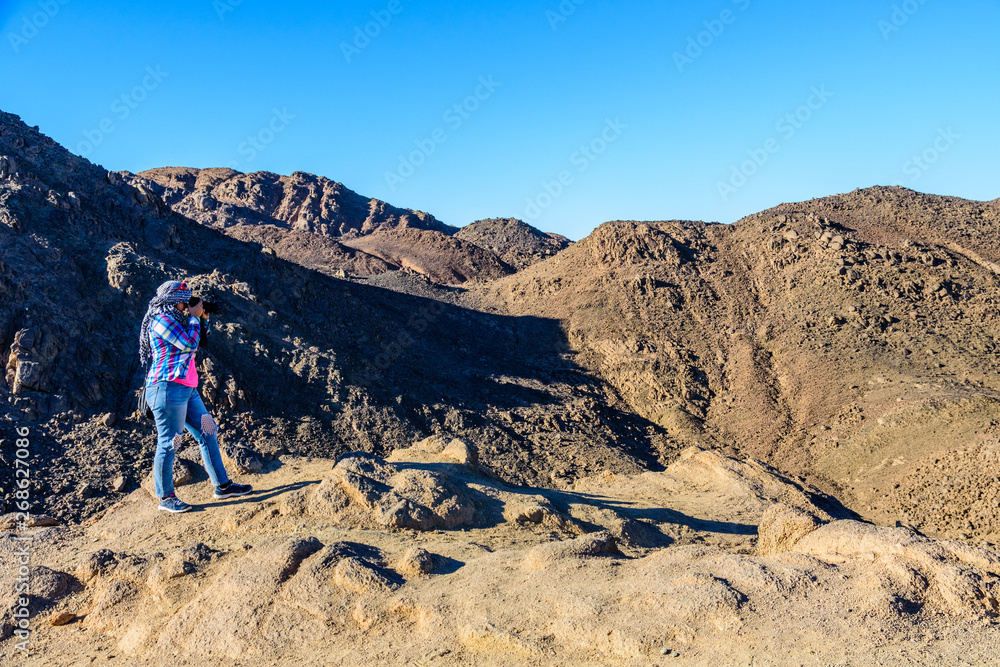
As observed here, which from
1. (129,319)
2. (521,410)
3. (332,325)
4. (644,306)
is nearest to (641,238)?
(644,306)

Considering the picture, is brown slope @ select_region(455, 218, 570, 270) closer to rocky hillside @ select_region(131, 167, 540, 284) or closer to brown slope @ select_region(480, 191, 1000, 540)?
rocky hillside @ select_region(131, 167, 540, 284)

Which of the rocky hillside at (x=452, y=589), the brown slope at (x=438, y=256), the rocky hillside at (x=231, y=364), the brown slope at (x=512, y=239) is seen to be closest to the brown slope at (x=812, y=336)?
the rocky hillside at (x=231, y=364)

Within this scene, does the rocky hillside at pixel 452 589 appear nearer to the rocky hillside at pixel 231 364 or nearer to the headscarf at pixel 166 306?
the headscarf at pixel 166 306

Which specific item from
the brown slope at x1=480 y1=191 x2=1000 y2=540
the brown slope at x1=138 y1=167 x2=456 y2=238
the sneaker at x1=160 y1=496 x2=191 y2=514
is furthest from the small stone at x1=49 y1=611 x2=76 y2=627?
the brown slope at x1=138 y1=167 x2=456 y2=238

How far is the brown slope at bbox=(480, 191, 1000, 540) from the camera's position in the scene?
11.0 m

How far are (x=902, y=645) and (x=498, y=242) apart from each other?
41.2m

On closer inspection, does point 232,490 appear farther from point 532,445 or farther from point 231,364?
point 532,445

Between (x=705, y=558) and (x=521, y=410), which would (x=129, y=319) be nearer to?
(x=521, y=410)

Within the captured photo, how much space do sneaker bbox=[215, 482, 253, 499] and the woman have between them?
0.27 metres

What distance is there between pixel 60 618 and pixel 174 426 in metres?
1.48

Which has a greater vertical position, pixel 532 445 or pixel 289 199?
pixel 289 199

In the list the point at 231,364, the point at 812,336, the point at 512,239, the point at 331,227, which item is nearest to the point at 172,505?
the point at 231,364

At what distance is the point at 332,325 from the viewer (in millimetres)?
13461

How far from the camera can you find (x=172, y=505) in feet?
17.6
